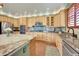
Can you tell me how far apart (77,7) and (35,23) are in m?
0.73

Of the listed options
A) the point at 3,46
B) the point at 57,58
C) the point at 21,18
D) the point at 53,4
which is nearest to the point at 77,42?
the point at 57,58

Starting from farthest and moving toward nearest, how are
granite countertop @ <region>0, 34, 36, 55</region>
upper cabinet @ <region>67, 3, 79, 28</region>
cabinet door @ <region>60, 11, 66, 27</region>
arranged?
cabinet door @ <region>60, 11, 66, 27</region> < upper cabinet @ <region>67, 3, 79, 28</region> < granite countertop @ <region>0, 34, 36, 55</region>

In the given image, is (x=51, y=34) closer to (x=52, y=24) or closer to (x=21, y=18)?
(x=52, y=24)

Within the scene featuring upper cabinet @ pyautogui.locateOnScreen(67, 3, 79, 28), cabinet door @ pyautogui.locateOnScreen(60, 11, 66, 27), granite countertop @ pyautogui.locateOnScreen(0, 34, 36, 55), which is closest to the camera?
granite countertop @ pyautogui.locateOnScreen(0, 34, 36, 55)

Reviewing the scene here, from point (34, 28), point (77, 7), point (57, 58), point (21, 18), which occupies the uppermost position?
point (77, 7)

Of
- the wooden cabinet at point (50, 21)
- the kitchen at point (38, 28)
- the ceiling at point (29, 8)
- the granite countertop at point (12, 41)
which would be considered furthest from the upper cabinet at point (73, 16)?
the granite countertop at point (12, 41)

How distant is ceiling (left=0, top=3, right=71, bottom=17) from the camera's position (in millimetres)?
2191

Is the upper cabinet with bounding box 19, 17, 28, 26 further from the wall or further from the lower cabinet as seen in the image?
the lower cabinet

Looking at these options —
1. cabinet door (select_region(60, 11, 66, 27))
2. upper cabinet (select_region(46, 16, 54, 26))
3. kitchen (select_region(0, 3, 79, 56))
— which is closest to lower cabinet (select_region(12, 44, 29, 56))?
kitchen (select_region(0, 3, 79, 56))

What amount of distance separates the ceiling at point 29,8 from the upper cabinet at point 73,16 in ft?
0.33

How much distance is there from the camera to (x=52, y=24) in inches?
91.4

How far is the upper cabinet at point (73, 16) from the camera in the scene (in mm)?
2150

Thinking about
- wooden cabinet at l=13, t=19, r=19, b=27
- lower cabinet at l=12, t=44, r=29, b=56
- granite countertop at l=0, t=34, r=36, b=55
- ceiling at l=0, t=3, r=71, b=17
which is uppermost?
ceiling at l=0, t=3, r=71, b=17

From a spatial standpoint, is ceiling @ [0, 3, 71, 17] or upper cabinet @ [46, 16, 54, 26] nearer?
ceiling @ [0, 3, 71, 17]
